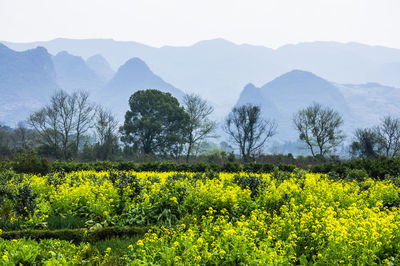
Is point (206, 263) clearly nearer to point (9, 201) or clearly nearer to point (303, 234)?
point (303, 234)

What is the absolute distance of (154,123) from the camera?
41625 millimetres

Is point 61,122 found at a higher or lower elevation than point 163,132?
higher

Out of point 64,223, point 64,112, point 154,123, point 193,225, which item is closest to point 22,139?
point 64,112

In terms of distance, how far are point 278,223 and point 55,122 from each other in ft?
146

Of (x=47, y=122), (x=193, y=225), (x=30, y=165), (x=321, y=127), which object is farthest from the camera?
(x=47, y=122)

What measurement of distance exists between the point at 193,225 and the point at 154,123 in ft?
115

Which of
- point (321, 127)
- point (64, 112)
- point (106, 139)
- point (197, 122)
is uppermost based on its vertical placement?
point (64, 112)

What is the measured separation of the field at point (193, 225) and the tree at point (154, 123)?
1175 inches

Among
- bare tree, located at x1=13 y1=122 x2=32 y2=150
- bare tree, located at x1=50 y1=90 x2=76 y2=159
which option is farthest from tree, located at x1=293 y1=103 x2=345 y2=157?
bare tree, located at x1=13 y1=122 x2=32 y2=150

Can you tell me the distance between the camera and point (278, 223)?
6.21 m

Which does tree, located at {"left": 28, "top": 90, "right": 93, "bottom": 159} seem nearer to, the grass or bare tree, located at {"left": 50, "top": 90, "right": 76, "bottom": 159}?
bare tree, located at {"left": 50, "top": 90, "right": 76, "bottom": 159}

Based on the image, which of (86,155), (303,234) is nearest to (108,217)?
(303,234)

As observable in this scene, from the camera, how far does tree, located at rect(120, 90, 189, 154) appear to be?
41.8m

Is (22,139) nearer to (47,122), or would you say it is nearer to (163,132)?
(47,122)
